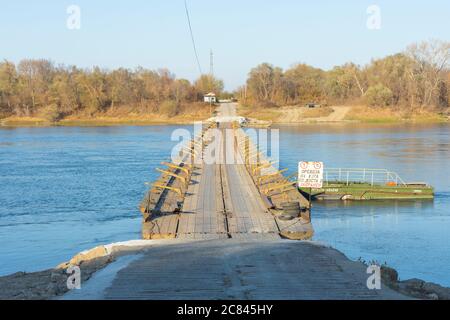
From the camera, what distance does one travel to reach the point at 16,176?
1591 inches

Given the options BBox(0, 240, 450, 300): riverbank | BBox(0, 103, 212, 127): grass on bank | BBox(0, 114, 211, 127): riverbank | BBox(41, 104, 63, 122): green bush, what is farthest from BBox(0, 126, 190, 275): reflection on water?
BBox(41, 104, 63, 122): green bush

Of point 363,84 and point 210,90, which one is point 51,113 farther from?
point 363,84

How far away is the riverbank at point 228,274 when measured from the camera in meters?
10.9

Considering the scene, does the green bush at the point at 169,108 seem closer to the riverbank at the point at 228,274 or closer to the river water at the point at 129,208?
the river water at the point at 129,208

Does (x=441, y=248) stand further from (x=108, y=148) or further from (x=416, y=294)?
(x=108, y=148)

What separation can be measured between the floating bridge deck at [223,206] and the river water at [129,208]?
228 centimetres

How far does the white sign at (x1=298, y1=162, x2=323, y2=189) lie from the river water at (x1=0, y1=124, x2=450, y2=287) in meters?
2.04

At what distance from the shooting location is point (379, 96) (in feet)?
372

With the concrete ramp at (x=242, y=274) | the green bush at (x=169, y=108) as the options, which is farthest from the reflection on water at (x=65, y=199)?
the green bush at (x=169, y=108)

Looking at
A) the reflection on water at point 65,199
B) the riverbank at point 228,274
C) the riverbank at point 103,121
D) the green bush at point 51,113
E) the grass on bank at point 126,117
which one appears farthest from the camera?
the green bush at point 51,113

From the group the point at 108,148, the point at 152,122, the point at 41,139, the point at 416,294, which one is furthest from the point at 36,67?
the point at 416,294

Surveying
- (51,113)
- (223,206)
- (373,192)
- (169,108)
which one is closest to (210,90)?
(169,108)

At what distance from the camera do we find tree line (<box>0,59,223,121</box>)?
121 m
